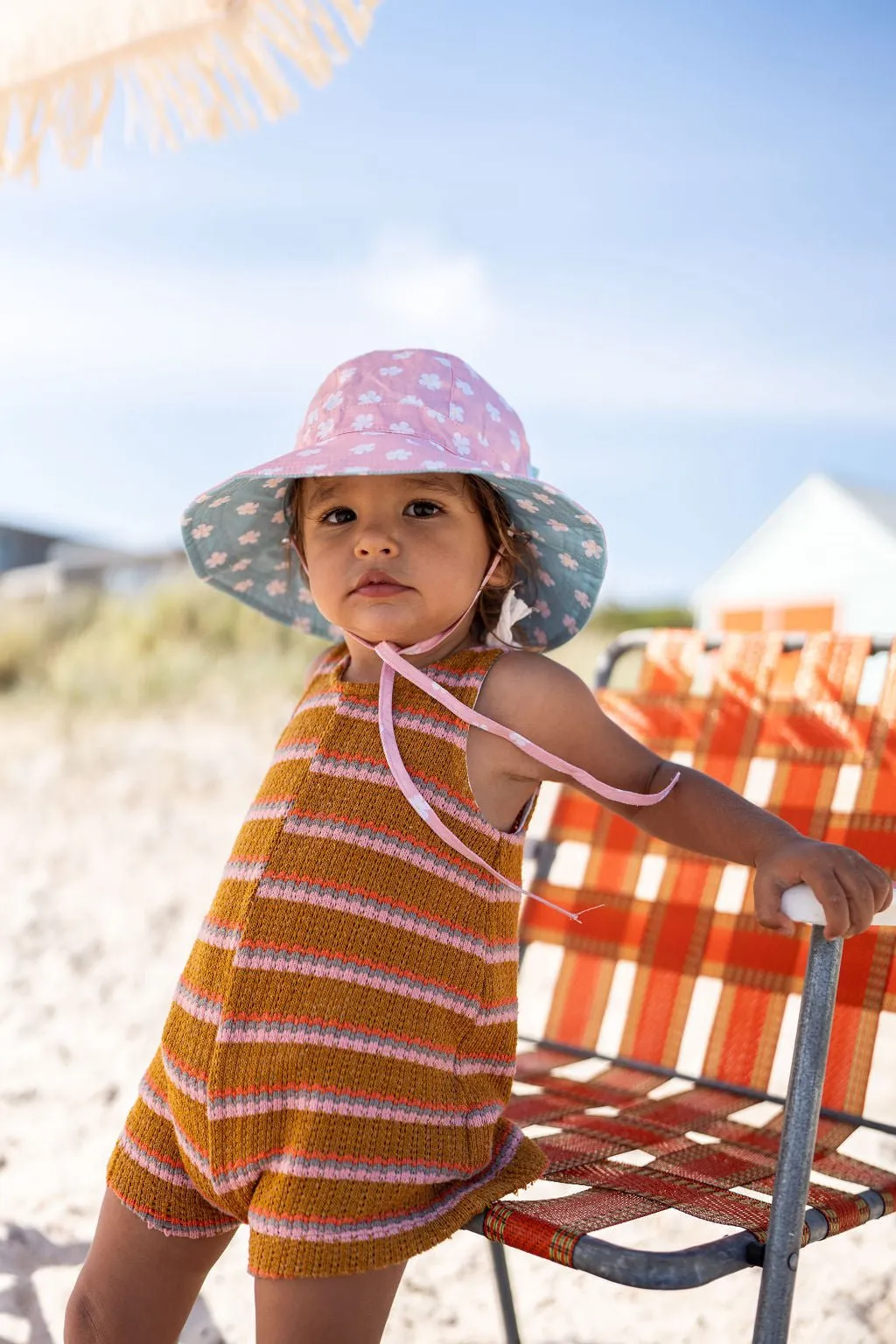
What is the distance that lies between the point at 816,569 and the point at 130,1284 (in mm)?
10347

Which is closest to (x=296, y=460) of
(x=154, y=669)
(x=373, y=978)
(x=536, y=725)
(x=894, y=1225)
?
(x=536, y=725)

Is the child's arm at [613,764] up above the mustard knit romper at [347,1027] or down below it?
above

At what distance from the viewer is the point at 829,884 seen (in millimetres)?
1203

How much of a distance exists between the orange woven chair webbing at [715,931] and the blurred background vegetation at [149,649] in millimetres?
6222

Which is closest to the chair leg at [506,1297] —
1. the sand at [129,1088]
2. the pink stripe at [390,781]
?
the sand at [129,1088]

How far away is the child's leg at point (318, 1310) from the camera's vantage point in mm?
1153

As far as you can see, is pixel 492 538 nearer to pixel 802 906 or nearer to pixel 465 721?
pixel 465 721

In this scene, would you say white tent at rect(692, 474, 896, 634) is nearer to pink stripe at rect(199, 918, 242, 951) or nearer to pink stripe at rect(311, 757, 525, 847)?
pink stripe at rect(311, 757, 525, 847)

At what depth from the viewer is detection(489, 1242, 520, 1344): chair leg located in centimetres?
182

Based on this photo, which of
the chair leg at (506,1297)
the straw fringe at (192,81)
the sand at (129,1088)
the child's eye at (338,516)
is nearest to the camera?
the child's eye at (338,516)

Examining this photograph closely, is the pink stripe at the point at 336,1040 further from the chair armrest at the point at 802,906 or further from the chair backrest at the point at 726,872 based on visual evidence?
the chair backrest at the point at 726,872

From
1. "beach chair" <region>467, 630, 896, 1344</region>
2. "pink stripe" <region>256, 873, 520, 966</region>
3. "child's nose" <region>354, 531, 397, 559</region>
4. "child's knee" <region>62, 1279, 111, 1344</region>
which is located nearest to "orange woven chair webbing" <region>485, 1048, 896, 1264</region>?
"beach chair" <region>467, 630, 896, 1344</region>

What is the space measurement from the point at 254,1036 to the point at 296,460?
669 mm

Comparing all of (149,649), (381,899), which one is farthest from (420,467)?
(149,649)
